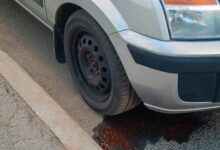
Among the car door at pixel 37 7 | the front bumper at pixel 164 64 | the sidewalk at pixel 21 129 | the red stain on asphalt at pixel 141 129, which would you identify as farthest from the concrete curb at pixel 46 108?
the front bumper at pixel 164 64

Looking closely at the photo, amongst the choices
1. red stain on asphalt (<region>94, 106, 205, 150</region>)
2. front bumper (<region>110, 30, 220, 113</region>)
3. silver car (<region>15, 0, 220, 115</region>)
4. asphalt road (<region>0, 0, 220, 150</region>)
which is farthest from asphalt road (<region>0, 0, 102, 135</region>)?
front bumper (<region>110, 30, 220, 113</region>)

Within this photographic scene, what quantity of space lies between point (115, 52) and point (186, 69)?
1.66 ft

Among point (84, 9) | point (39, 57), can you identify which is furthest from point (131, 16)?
point (39, 57)

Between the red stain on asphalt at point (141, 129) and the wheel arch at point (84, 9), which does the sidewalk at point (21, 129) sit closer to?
the red stain on asphalt at point (141, 129)

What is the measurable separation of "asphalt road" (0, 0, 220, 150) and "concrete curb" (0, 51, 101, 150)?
0.31 feet

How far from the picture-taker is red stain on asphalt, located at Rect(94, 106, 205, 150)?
2754 millimetres

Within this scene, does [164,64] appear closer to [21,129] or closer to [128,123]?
[128,123]

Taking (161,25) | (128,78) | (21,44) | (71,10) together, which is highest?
(161,25)

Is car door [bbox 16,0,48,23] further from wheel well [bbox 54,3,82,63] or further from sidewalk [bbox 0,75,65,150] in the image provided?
sidewalk [bbox 0,75,65,150]

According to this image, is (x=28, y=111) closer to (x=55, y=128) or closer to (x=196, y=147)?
(x=55, y=128)

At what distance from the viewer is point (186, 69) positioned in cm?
213

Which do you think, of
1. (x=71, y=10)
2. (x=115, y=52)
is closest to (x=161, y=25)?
(x=115, y=52)

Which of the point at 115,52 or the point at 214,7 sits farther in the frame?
the point at 115,52

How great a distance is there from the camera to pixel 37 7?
3213mm
